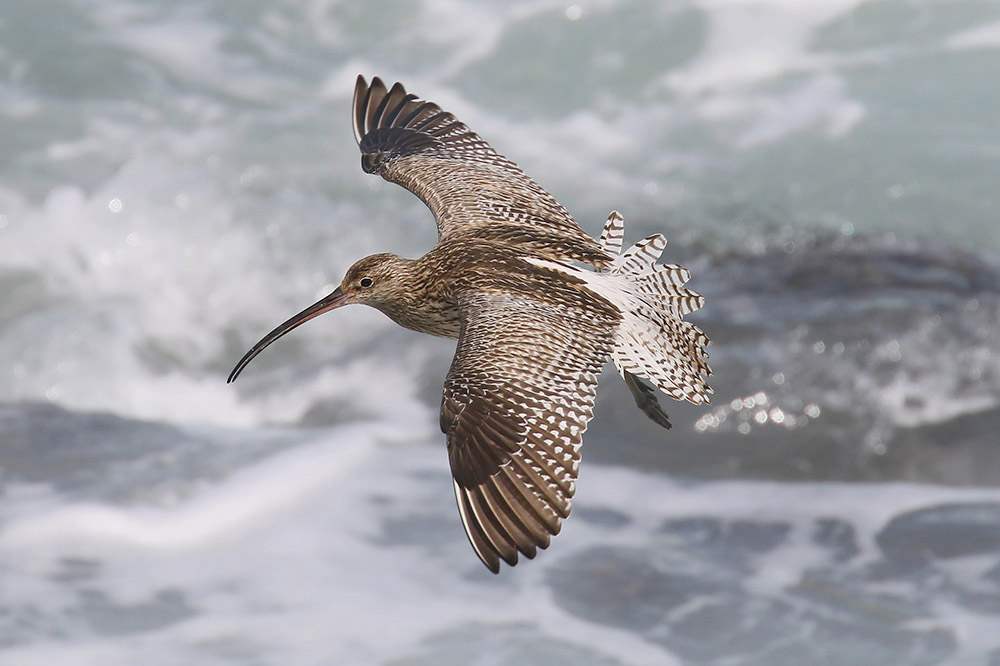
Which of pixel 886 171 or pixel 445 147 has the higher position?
pixel 886 171

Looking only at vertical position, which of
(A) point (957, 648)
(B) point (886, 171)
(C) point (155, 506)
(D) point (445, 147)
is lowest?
(A) point (957, 648)

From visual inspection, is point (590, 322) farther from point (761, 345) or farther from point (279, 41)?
point (279, 41)

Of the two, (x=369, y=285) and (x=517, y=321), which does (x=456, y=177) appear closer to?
(x=369, y=285)

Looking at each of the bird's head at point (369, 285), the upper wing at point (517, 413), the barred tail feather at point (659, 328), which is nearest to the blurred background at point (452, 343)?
the bird's head at point (369, 285)

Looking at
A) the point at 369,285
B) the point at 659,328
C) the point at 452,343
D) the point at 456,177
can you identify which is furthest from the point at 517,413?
the point at 452,343

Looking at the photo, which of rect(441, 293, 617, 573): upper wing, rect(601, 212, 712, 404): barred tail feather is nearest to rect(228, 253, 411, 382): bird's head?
rect(441, 293, 617, 573): upper wing

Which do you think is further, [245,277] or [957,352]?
[245,277]

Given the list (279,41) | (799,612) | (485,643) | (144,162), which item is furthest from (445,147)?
(279,41)
